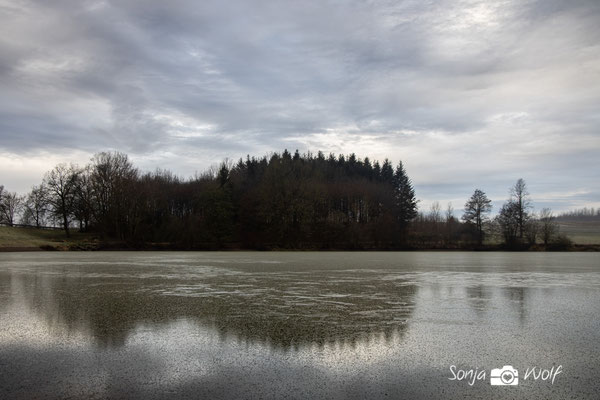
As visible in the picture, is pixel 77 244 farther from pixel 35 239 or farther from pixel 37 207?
pixel 37 207

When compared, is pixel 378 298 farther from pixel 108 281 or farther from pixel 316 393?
pixel 108 281

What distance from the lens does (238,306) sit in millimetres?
12953

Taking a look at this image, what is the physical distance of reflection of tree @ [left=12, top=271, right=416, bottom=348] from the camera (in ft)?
32.0

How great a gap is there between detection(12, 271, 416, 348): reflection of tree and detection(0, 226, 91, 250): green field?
4816 cm

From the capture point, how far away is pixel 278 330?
976cm

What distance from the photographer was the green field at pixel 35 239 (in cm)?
6098

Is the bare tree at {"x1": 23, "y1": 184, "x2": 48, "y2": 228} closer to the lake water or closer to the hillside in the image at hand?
the lake water

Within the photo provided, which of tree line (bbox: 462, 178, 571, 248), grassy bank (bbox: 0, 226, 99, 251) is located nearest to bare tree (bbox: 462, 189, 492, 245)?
tree line (bbox: 462, 178, 571, 248)

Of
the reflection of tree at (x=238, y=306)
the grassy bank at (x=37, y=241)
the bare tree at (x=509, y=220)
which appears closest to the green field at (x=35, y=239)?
the grassy bank at (x=37, y=241)

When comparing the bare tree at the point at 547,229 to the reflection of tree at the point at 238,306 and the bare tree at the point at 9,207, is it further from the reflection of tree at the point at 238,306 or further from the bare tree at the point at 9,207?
the bare tree at the point at 9,207

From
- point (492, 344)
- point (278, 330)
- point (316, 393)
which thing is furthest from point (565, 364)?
point (278, 330)

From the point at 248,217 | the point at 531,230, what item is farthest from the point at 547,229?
the point at 248,217

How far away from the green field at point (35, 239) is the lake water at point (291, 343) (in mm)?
52702

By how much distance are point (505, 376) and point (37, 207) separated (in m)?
102
